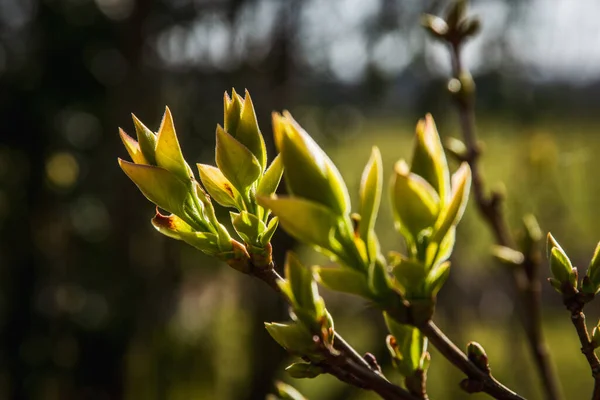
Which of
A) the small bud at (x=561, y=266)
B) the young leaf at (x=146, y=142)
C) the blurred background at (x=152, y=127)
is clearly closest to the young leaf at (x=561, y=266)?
the small bud at (x=561, y=266)

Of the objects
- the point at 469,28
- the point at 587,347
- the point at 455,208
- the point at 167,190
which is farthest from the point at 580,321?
the point at 469,28

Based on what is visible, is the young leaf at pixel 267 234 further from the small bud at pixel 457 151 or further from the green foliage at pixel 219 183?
the small bud at pixel 457 151

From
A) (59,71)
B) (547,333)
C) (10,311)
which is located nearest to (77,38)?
(59,71)

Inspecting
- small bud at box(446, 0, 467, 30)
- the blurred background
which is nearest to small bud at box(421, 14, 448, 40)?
small bud at box(446, 0, 467, 30)

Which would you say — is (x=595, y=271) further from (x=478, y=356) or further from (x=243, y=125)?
(x=243, y=125)

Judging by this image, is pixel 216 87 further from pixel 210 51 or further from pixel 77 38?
pixel 77 38
